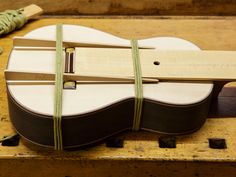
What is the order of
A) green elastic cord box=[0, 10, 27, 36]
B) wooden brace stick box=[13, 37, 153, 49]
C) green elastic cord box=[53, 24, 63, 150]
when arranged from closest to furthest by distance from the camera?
green elastic cord box=[53, 24, 63, 150]
wooden brace stick box=[13, 37, 153, 49]
green elastic cord box=[0, 10, 27, 36]

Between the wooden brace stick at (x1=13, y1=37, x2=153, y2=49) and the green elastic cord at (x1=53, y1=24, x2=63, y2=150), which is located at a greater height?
the wooden brace stick at (x1=13, y1=37, x2=153, y2=49)

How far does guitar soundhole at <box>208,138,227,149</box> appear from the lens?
0.97 metres

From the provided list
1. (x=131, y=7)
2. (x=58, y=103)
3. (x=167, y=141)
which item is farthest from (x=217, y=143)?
(x=131, y=7)

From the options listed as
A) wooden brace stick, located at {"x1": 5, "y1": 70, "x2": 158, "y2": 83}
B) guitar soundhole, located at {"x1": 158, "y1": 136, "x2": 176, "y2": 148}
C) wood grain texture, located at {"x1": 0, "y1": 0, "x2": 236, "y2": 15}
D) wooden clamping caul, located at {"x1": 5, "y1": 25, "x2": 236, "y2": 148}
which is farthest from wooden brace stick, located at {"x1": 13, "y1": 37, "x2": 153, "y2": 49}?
wood grain texture, located at {"x1": 0, "y1": 0, "x2": 236, "y2": 15}

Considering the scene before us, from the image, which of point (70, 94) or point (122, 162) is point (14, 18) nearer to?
point (70, 94)

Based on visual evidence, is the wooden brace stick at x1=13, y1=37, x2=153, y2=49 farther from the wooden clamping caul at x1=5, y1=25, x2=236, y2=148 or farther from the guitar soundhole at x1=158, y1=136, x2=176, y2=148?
the guitar soundhole at x1=158, y1=136, x2=176, y2=148

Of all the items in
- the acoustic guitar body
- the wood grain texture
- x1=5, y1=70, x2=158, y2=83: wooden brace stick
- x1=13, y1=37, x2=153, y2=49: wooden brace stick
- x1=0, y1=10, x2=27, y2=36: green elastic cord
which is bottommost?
the acoustic guitar body

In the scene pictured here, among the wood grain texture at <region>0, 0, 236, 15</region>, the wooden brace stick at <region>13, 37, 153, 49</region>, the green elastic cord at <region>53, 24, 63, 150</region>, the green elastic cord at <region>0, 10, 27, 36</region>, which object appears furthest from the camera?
the wood grain texture at <region>0, 0, 236, 15</region>

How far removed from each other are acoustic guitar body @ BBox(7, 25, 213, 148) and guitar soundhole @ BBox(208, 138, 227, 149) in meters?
0.04

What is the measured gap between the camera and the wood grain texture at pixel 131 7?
1.36 metres

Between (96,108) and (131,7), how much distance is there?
583 mm

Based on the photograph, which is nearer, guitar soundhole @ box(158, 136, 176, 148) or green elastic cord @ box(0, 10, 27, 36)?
guitar soundhole @ box(158, 136, 176, 148)

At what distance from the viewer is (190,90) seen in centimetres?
95

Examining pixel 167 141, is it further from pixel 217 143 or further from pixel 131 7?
pixel 131 7
